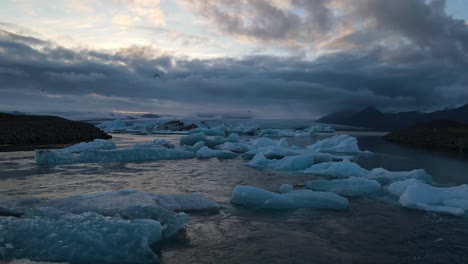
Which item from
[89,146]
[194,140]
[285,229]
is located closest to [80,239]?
[285,229]

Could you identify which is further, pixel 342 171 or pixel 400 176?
pixel 342 171

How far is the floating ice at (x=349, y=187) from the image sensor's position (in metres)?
9.08

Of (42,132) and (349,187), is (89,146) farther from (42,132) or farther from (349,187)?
(349,187)

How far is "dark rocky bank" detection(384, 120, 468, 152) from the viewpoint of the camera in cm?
2908

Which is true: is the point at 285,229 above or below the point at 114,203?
below

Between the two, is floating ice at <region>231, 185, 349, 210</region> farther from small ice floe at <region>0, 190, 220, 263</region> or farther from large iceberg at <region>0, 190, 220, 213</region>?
small ice floe at <region>0, 190, 220, 263</region>

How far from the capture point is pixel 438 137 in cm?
3303

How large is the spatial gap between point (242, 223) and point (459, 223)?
12.3 feet

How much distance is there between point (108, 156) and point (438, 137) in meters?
29.0

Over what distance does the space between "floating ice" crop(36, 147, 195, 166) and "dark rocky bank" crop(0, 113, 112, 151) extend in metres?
9.89

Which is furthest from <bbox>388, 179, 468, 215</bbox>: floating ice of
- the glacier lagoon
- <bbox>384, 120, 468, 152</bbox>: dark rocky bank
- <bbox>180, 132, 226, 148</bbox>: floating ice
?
<bbox>384, 120, 468, 152</bbox>: dark rocky bank

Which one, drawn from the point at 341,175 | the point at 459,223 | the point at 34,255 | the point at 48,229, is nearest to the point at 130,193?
the point at 48,229

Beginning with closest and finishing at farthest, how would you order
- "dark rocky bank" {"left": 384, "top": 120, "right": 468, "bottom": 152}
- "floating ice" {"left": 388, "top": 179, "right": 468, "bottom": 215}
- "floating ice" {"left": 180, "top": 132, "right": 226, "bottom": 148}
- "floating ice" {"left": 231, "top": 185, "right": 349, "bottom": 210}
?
1. "floating ice" {"left": 388, "top": 179, "right": 468, "bottom": 215}
2. "floating ice" {"left": 231, "top": 185, "right": 349, "bottom": 210}
3. "floating ice" {"left": 180, "top": 132, "right": 226, "bottom": 148}
4. "dark rocky bank" {"left": 384, "top": 120, "right": 468, "bottom": 152}

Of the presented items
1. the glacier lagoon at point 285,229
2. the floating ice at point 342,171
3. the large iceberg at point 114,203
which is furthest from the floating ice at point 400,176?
the large iceberg at point 114,203
